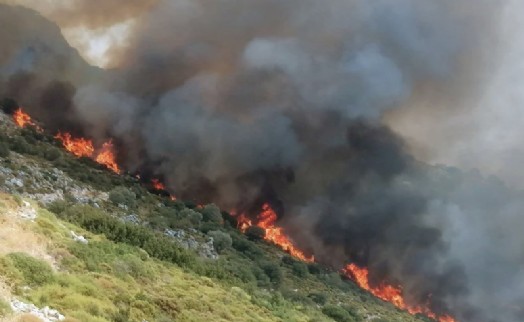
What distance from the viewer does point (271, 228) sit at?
107 meters

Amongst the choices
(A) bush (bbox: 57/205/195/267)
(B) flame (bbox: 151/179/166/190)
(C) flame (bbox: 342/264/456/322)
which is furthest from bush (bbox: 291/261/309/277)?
(B) flame (bbox: 151/179/166/190)

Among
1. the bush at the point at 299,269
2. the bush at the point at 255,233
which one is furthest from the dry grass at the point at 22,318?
the bush at the point at 255,233

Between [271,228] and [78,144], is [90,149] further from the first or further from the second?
[271,228]

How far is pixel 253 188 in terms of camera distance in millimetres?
116375

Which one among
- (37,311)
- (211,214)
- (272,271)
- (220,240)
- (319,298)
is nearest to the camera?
(37,311)

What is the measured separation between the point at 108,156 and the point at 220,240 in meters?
48.3

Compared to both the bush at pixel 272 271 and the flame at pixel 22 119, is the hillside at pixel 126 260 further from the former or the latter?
the flame at pixel 22 119

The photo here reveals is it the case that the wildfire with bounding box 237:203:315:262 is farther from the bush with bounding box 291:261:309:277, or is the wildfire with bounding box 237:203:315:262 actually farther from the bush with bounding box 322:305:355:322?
the bush with bounding box 322:305:355:322

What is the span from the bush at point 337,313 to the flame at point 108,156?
6017cm

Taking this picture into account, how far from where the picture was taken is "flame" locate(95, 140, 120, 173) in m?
106

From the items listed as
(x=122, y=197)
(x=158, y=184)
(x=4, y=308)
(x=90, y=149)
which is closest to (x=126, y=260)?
(x=4, y=308)

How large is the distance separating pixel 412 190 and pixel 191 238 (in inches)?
3043

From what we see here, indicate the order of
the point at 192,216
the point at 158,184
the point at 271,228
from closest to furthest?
the point at 192,216, the point at 271,228, the point at 158,184

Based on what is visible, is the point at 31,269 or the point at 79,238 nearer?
the point at 31,269
